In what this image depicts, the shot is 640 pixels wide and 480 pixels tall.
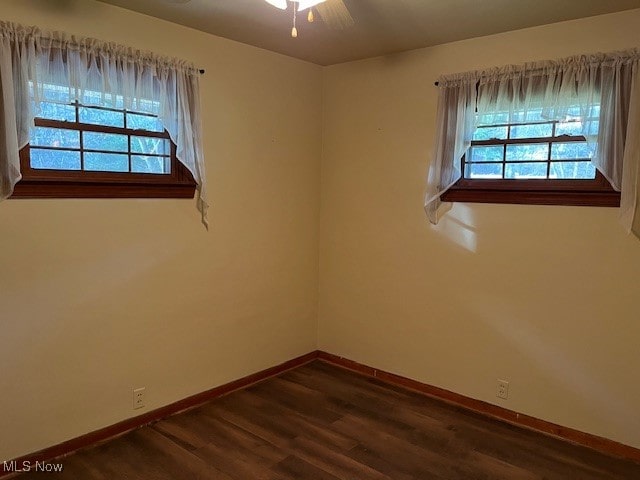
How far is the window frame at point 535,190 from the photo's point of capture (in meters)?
2.79

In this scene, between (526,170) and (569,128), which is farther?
(526,170)

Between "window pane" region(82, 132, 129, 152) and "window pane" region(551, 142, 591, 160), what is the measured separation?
104 inches

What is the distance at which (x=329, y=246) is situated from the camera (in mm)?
4172

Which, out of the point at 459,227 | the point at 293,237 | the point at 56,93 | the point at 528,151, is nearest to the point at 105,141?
the point at 56,93

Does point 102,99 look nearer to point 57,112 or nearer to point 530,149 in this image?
point 57,112

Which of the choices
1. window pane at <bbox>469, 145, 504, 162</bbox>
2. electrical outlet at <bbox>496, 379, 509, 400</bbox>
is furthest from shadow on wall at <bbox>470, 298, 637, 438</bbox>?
window pane at <bbox>469, 145, 504, 162</bbox>

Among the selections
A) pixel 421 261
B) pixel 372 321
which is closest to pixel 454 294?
pixel 421 261

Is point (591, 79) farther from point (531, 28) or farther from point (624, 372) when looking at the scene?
point (624, 372)

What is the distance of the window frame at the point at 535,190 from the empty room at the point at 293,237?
1 centimetres

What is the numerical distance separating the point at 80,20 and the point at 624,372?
3.71 meters

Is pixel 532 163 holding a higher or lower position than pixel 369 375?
higher

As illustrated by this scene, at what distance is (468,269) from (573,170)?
0.93 metres

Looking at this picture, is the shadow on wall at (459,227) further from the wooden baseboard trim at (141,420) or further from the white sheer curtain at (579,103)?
the wooden baseboard trim at (141,420)

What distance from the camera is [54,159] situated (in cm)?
258
